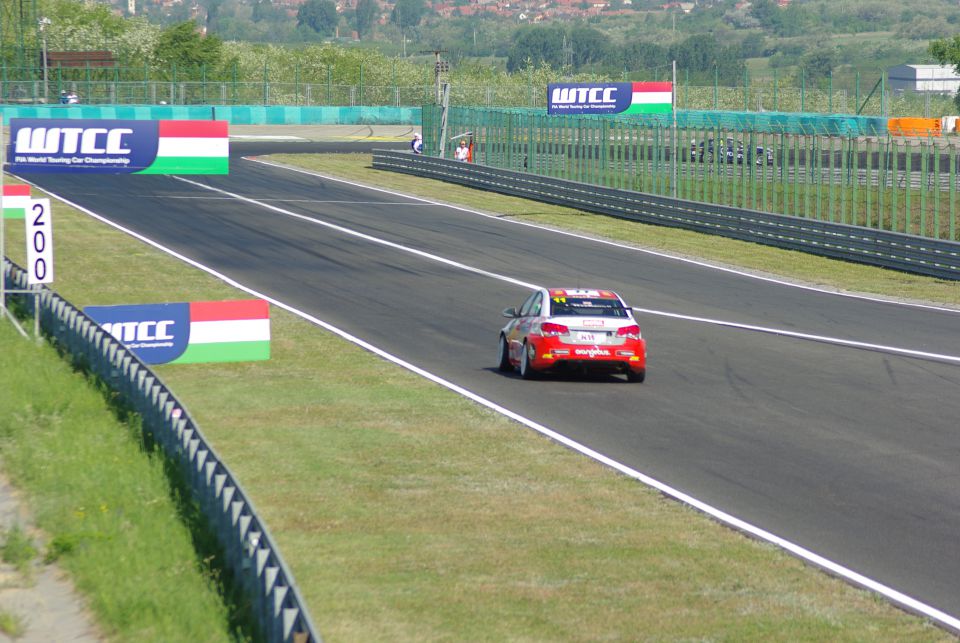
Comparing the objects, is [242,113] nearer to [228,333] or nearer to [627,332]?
[228,333]

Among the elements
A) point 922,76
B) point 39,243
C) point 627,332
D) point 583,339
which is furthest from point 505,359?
point 922,76

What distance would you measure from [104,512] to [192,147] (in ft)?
40.0

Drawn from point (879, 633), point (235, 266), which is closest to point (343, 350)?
point (235, 266)

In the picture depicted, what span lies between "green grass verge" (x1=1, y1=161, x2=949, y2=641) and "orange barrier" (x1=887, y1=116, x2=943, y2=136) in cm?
6087

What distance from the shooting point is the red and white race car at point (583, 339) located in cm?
1934

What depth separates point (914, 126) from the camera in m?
75.1

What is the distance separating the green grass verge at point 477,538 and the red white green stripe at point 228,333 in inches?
45.9

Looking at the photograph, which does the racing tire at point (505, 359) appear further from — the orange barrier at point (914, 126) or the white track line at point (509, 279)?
the orange barrier at point (914, 126)

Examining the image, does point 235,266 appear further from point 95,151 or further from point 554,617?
point 554,617

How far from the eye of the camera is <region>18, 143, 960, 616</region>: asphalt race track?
12.5m

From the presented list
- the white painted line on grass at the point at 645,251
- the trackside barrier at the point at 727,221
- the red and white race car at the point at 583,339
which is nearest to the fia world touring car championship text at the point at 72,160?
the red and white race car at the point at 583,339

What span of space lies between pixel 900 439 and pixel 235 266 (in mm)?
20875

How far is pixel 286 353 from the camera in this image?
22.2 m

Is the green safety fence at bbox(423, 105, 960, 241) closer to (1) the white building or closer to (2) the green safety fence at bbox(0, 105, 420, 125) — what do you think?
(2) the green safety fence at bbox(0, 105, 420, 125)
